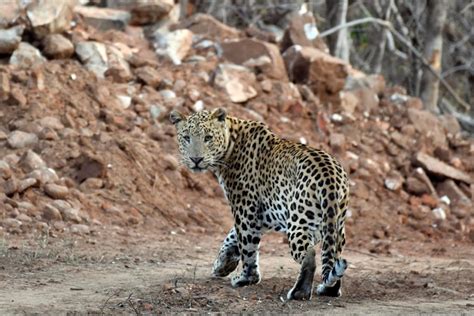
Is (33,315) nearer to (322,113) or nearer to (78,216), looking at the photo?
(78,216)

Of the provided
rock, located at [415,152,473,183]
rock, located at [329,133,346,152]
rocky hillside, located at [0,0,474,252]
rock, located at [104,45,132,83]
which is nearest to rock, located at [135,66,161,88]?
rocky hillside, located at [0,0,474,252]

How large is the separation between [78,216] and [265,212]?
4.17m

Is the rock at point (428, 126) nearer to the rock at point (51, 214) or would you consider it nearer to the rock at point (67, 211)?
the rock at point (67, 211)

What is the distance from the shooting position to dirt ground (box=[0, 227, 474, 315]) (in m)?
9.07

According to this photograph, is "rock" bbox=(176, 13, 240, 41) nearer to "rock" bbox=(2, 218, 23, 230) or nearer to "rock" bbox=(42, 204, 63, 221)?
"rock" bbox=(42, 204, 63, 221)

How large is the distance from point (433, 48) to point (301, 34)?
385 cm

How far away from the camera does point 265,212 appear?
33.0 ft

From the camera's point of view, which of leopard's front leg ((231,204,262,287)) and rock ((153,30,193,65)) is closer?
leopard's front leg ((231,204,262,287))

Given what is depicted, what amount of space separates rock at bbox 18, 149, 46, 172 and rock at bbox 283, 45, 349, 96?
603 centimetres

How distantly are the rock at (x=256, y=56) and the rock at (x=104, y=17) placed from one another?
1.85m

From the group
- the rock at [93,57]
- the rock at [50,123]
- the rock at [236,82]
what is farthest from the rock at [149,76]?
the rock at [50,123]

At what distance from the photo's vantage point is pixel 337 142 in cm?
1766

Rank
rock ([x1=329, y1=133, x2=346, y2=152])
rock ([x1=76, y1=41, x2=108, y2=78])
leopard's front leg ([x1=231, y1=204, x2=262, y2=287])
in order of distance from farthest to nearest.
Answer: rock ([x1=329, y1=133, x2=346, y2=152]), rock ([x1=76, y1=41, x2=108, y2=78]), leopard's front leg ([x1=231, y1=204, x2=262, y2=287])

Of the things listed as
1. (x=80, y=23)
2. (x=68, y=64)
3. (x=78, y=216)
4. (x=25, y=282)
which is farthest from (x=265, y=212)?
(x=80, y=23)
